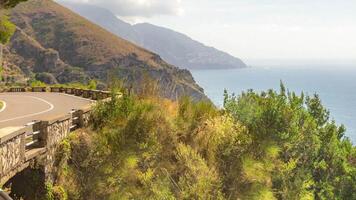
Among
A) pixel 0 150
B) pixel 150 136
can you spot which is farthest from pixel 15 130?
pixel 150 136

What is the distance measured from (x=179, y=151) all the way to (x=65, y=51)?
6237 inches

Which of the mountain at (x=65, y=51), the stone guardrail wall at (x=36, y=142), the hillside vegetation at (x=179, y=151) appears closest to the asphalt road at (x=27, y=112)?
the stone guardrail wall at (x=36, y=142)

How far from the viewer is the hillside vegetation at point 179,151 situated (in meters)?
15.5

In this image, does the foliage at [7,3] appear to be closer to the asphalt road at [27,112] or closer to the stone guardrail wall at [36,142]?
the asphalt road at [27,112]

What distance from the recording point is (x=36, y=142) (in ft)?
44.1

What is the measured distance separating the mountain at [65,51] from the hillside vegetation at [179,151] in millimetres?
112142

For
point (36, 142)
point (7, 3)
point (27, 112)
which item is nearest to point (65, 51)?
→ point (7, 3)

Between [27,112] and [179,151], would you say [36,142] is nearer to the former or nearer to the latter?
[179,151]

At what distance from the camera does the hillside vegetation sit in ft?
50.9

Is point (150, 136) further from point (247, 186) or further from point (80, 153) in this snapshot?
point (247, 186)

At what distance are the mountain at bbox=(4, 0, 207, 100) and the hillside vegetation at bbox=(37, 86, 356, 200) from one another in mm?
112142

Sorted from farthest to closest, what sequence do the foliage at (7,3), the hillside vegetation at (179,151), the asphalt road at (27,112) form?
the foliage at (7,3) < the asphalt road at (27,112) < the hillside vegetation at (179,151)

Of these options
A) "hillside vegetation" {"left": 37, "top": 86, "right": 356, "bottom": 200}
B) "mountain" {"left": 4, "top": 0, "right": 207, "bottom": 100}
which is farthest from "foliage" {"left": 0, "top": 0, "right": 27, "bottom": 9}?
"mountain" {"left": 4, "top": 0, "right": 207, "bottom": 100}

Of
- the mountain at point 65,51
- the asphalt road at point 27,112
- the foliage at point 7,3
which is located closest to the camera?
the asphalt road at point 27,112
